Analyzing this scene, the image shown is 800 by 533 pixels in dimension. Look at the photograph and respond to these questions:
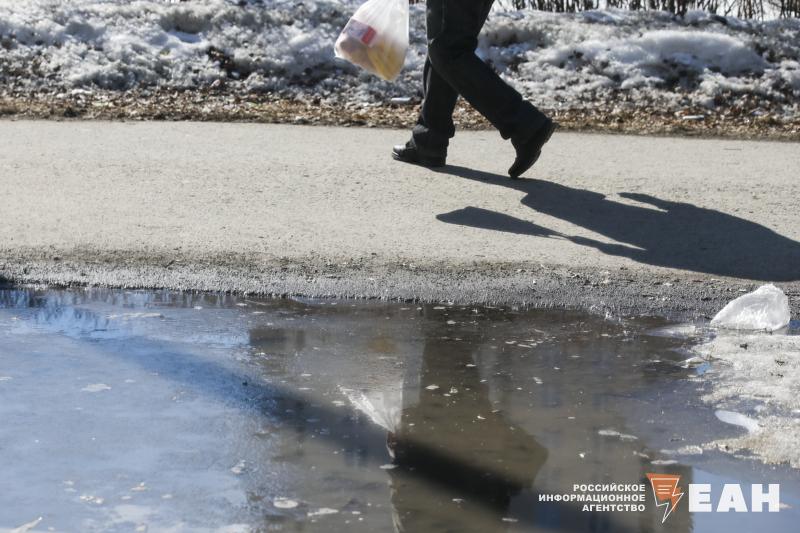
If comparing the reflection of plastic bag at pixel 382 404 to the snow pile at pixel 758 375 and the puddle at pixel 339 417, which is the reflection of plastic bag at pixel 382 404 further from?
the snow pile at pixel 758 375

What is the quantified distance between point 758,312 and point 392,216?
1.92 metres

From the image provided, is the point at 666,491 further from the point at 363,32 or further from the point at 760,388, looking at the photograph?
the point at 363,32

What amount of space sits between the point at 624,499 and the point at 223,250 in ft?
8.59

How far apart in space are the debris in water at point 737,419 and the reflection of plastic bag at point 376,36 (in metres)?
3.17

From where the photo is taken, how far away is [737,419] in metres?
3.39

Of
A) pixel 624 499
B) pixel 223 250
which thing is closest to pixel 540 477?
pixel 624 499

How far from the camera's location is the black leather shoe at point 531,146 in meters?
5.95

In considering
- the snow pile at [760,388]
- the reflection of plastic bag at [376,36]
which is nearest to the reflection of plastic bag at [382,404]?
the snow pile at [760,388]

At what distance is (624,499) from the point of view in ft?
9.41

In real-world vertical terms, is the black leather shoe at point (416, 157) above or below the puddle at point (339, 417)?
above

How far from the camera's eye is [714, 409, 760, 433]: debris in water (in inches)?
131

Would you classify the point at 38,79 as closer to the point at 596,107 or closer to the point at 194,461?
the point at 596,107

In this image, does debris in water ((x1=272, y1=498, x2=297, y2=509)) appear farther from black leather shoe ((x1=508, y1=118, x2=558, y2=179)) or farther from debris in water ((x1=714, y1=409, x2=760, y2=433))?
black leather shoe ((x1=508, y1=118, x2=558, y2=179))

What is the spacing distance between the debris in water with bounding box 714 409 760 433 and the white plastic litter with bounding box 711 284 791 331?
915 millimetres
